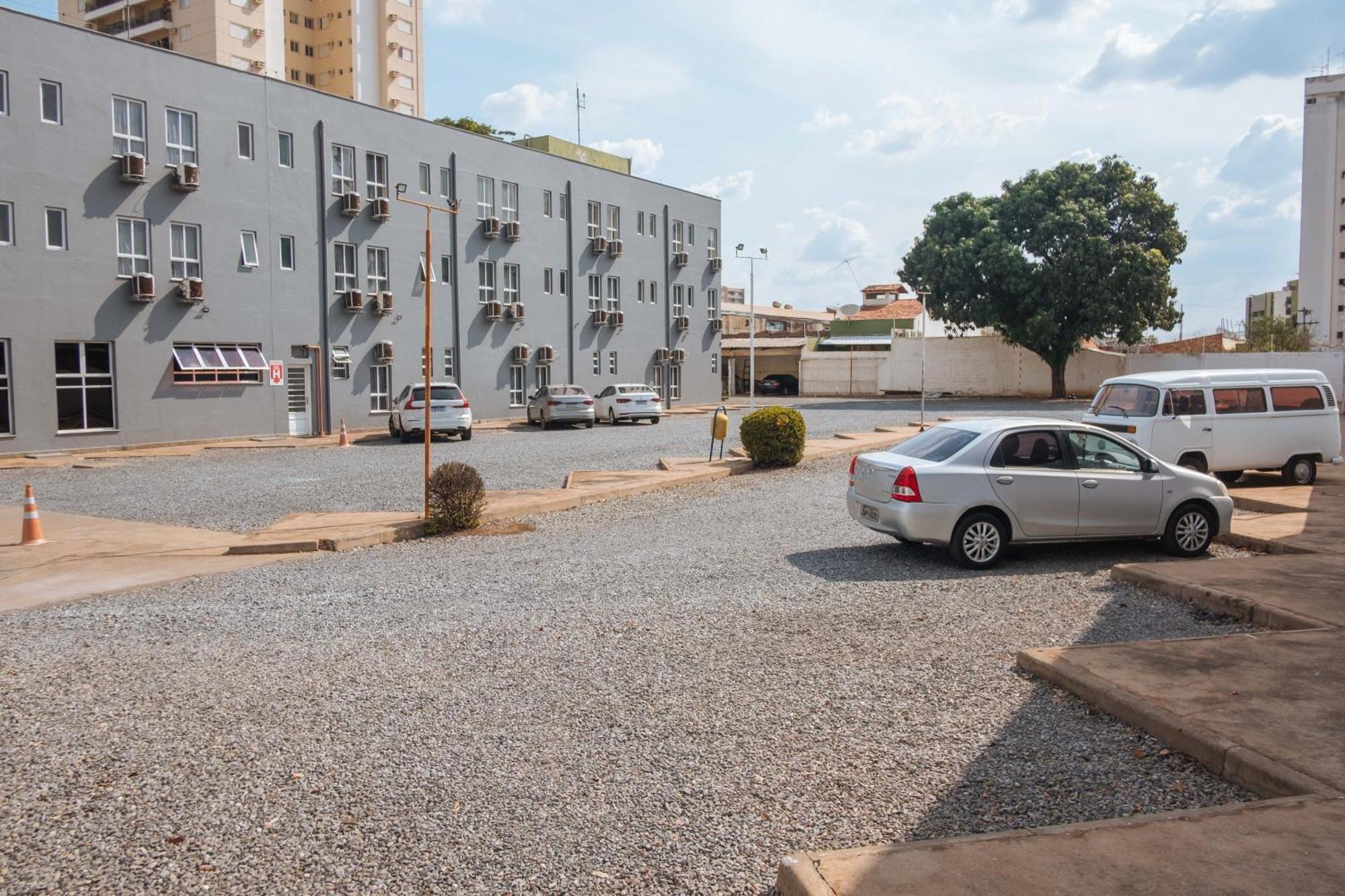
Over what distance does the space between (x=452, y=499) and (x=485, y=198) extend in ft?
92.1

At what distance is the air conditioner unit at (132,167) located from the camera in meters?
27.0

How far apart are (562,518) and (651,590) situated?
5.69m

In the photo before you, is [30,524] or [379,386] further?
[379,386]

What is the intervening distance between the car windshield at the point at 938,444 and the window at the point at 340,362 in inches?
1009

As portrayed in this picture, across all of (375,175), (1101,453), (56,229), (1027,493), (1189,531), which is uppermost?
(375,175)

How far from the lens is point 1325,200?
245ft

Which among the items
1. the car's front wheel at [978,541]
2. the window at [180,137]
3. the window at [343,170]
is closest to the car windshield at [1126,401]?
the car's front wheel at [978,541]

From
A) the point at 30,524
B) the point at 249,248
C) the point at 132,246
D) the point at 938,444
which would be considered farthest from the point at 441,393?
the point at 938,444

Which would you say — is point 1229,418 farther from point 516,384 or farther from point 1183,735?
point 516,384

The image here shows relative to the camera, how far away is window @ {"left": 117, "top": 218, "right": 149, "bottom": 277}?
2748 centimetres

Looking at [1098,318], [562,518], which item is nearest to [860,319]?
[1098,318]

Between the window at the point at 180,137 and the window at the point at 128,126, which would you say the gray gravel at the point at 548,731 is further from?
the window at the point at 180,137

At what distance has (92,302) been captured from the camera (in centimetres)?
2684

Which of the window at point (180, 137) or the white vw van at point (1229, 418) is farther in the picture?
the window at point (180, 137)
